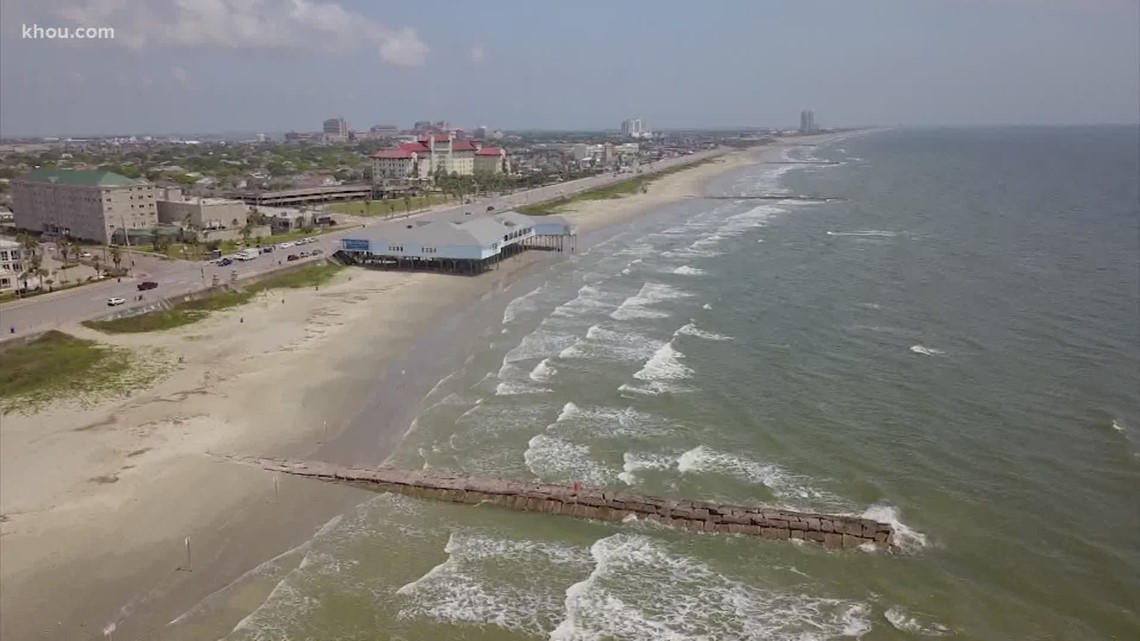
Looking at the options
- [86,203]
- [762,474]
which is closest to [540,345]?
[762,474]

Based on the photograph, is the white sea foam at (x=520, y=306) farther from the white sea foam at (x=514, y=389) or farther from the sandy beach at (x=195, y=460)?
the white sea foam at (x=514, y=389)

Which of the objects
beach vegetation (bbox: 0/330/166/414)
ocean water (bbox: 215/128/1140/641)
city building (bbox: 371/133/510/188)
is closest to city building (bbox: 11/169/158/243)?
beach vegetation (bbox: 0/330/166/414)

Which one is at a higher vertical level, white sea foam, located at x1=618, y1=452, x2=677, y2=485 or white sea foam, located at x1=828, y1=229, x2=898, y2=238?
white sea foam, located at x1=828, y1=229, x2=898, y2=238

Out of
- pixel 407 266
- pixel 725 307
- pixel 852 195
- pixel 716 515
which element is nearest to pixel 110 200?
pixel 407 266

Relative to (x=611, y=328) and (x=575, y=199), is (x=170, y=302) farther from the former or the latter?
(x=575, y=199)

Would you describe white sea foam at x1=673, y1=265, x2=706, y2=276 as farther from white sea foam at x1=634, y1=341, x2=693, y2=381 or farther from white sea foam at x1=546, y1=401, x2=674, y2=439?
white sea foam at x1=546, y1=401, x2=674, y2=439

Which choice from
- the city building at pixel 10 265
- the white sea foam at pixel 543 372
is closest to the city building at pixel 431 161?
the city building at pixel 10 265
